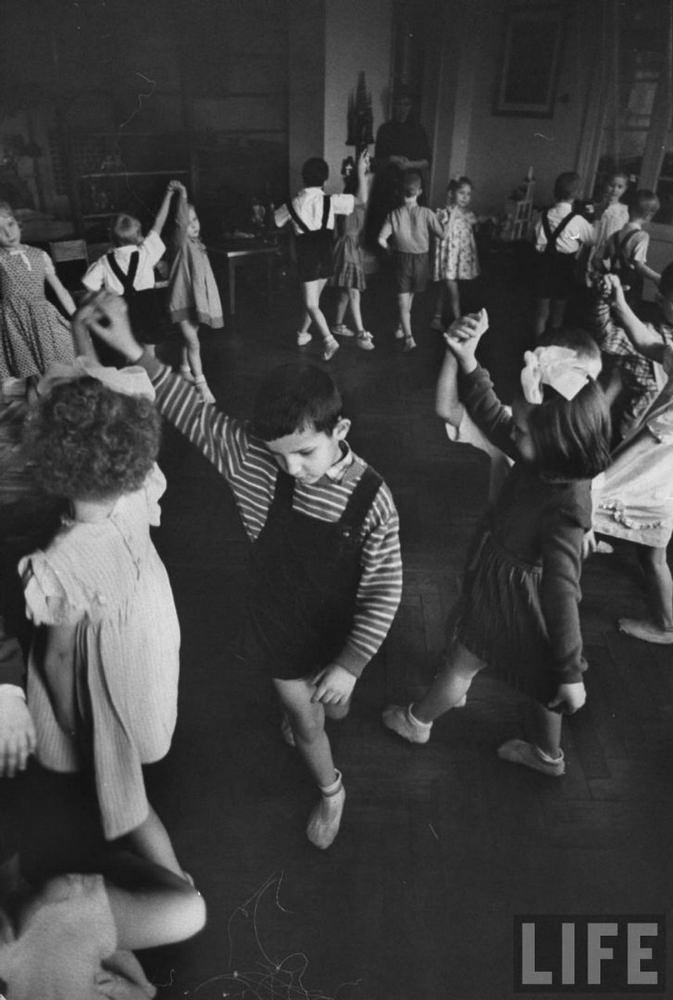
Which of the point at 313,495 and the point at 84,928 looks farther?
the point at 313,495

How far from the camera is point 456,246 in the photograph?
2.03 meters

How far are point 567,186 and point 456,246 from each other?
16.2 inches

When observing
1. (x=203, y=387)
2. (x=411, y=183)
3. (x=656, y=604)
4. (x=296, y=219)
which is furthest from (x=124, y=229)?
(x=656, y=604)

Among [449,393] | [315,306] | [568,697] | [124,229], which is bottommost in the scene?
[568,697]

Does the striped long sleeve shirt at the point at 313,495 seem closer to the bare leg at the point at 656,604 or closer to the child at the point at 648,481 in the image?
the child at the point at 648,481

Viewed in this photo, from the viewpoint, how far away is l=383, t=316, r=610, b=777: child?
1299 millimetres

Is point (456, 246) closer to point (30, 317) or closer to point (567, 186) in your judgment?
point (567, 186)

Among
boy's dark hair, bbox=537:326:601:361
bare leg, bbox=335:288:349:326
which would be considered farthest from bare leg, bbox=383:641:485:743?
bare leg, bbox=335:288:349:326

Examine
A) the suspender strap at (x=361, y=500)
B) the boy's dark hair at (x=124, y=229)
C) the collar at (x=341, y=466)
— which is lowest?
the suspender strap at (x=361, y=500)

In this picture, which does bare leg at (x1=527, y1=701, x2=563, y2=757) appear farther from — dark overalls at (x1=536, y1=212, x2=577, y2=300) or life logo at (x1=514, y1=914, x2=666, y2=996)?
dark overalls at (x1=536, y1=212, x2=577, y2=300)

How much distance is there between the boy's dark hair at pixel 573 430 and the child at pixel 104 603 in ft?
2.31

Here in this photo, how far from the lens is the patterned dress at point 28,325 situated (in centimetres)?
252

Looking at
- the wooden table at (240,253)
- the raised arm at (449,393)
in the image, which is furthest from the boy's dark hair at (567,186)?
the wooden table at (240,253)

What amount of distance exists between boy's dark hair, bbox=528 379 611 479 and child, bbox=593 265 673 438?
685mm
